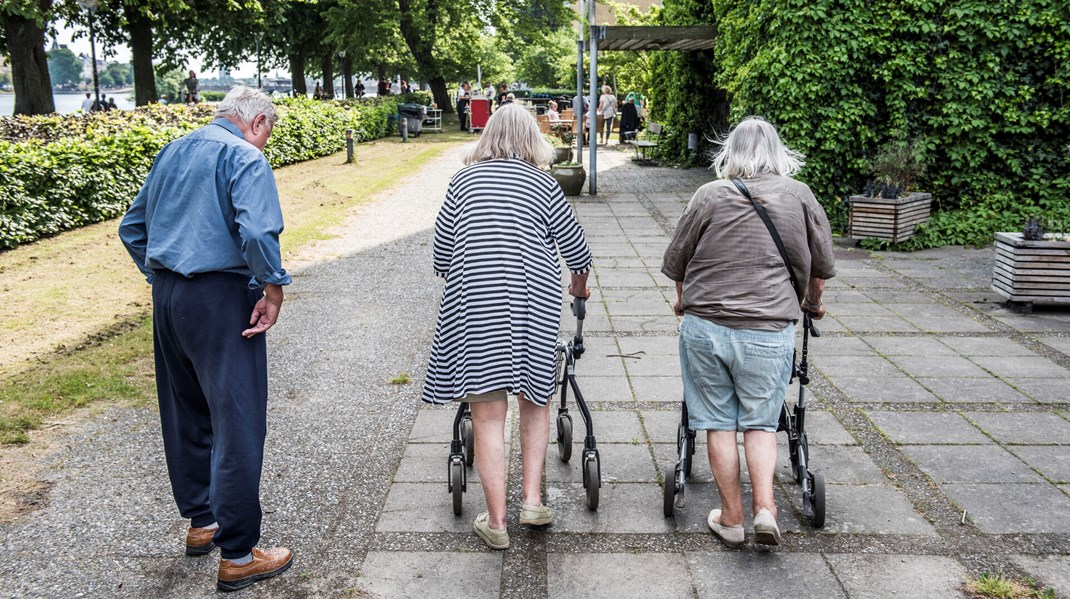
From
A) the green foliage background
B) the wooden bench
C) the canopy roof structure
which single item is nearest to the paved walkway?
the green foliage background

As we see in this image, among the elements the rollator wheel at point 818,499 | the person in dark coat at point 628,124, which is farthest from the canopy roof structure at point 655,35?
the rollator wheel at point 818,499

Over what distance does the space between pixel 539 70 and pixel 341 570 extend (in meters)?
65.5

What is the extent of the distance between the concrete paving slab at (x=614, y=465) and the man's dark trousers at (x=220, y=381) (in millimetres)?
1458

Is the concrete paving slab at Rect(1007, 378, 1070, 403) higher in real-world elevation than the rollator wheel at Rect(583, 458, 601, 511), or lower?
lower

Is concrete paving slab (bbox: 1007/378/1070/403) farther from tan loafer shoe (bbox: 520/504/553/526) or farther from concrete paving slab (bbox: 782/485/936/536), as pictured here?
tan loafer shoe (bbox: 520/504/553/526)

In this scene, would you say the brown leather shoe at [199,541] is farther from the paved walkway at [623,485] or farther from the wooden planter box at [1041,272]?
the wooden planter box at [1041,272]

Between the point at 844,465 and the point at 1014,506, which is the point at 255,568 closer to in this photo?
the point at 844,465

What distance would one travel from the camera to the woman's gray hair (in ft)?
10.6

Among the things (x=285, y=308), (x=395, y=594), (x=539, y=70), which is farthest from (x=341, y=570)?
(x=539, y=70)

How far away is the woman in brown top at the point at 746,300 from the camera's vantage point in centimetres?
339

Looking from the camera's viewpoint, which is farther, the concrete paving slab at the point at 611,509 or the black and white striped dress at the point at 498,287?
the concrete paving slab at the point at 611,509

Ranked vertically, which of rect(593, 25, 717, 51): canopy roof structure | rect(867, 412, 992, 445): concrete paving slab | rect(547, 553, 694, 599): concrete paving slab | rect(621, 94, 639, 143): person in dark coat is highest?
rect(593, 25, 717, 51): canopy roof structure

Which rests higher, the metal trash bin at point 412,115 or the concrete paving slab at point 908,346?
the metal trash bin at point 412,115

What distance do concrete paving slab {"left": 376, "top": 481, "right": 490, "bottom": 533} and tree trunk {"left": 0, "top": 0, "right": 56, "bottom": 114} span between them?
1924 centimetres
